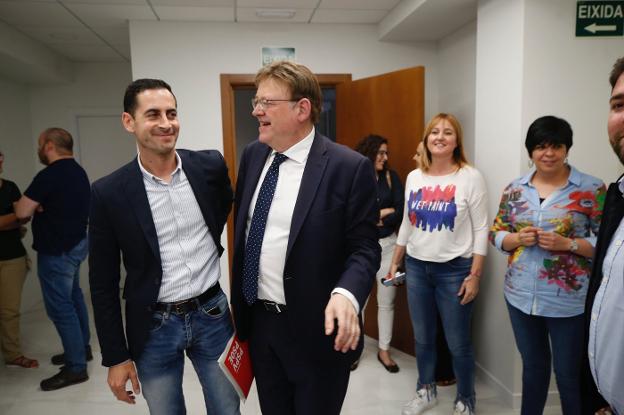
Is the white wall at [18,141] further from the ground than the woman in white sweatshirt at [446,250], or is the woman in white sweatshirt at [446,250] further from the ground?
the white wall at [18,141]

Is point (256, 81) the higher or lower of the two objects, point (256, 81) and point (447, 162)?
the higher

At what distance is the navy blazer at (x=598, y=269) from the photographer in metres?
1.18

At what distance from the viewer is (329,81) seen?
12.2ft

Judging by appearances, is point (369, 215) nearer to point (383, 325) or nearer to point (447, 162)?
point (447, 162)

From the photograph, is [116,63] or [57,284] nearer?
[57,284]

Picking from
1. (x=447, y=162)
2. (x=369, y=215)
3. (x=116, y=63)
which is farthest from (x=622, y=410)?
(x=116, y=63)

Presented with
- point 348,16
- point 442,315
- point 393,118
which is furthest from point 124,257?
point 348,16

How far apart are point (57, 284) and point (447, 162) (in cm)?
261

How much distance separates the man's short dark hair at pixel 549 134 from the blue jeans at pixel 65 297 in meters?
2.82

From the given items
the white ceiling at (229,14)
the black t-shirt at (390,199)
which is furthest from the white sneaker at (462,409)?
the white ceiling at (229,14)

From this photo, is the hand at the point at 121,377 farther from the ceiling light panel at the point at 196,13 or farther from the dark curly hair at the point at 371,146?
the ceiling light panel at the point at 196,13

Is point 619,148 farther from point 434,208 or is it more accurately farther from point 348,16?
point 348,16

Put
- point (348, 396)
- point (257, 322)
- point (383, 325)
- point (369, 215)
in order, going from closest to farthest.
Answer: point (369, 215) < point (257, 322) < point (348, 396) < point (383, 325)

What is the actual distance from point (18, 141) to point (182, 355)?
411cm
